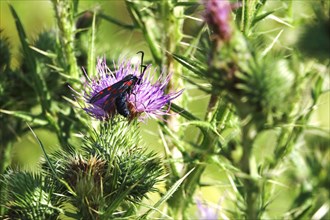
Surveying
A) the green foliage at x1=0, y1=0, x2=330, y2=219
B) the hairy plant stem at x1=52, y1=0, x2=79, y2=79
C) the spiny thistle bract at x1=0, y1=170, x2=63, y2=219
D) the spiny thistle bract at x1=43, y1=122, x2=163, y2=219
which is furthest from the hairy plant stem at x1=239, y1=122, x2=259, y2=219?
the hairy plant stem at x1=52, y1=0, x2=79, y2=79

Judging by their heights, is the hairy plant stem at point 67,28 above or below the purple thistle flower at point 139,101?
above

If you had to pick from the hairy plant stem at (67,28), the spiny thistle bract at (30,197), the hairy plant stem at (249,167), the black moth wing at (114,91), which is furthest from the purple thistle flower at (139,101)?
the hairy plant stem at (249,167)

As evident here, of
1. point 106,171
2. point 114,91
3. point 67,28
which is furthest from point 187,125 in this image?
point 67,28

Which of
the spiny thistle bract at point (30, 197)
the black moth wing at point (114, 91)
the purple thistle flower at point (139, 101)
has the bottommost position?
the spiny thistle bract at point (30, 197)

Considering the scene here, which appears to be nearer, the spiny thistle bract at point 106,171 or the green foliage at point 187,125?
the green foliage at point 187,125

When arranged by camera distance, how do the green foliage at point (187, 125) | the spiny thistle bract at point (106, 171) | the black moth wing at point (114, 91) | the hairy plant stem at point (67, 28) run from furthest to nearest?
the hairy plant stem at point (67, 28) → the black moth wing at point (114, 91) → the spiny thistle bract at point (106, 171) → the green foliage at point (187, 125)

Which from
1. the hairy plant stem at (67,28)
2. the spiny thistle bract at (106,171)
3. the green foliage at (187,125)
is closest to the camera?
the green foliage at (187,125)

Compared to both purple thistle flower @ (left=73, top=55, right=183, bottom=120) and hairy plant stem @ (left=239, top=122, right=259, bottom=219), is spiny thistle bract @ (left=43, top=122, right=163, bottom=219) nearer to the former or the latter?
purple thistle flower @ (left=73, top=55, right=183, bottom=120)

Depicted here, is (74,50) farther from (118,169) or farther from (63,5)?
(118,169)

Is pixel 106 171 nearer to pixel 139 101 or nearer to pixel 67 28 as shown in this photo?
pixel 139 101

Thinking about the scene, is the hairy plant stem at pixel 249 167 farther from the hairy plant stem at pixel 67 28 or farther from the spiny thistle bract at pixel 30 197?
the hairy plant stem at pixel 67 28

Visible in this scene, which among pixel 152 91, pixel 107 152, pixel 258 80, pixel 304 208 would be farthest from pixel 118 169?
pixel 304 208

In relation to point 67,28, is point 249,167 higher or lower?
lower
